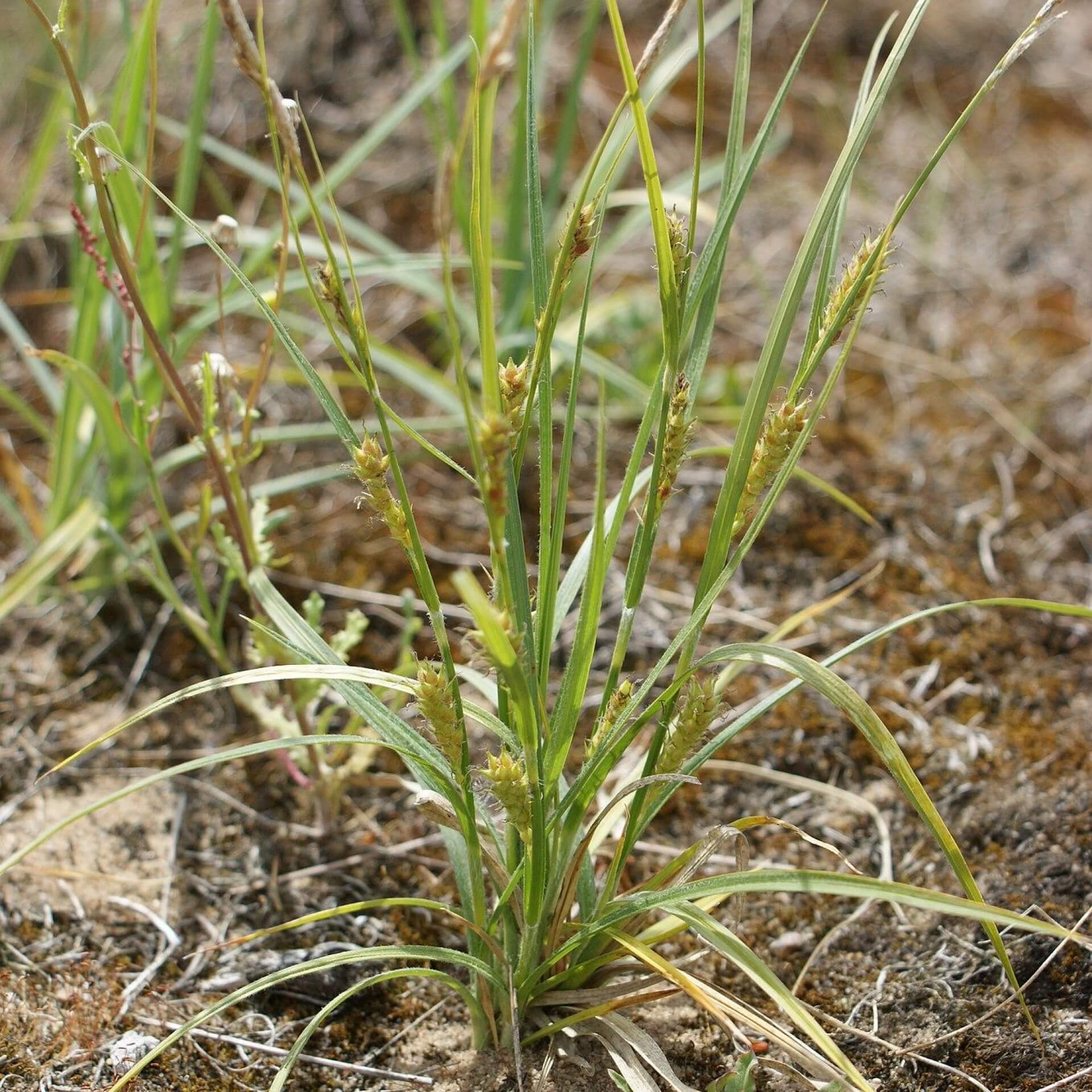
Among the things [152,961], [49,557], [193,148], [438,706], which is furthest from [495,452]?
[193,148]

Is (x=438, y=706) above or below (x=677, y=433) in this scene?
below

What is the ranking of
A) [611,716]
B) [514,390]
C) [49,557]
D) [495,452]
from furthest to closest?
[49,557] < [611,716] < [514,390] < [495,452]

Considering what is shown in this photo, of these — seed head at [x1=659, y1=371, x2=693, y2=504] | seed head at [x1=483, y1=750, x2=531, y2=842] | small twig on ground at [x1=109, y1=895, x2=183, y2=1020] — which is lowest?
small twig on ground at [x1=109, y1=895, x2=183, y2=1020]

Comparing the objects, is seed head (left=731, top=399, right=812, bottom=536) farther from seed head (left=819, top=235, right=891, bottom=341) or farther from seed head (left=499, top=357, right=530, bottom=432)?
seed head (left=499, top=357, right=530, bottom=432)

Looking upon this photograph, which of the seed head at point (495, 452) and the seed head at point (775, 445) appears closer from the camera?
the seed head at point (495, 452)

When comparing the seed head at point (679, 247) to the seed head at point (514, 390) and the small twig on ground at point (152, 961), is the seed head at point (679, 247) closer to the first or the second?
the seed head at point (514, 390)

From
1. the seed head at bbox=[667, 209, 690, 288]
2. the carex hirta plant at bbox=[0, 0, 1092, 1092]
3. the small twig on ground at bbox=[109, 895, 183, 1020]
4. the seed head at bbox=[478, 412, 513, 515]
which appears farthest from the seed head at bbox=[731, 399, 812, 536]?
the small twig on ground at bbox=[109, 895, 183, 1020]

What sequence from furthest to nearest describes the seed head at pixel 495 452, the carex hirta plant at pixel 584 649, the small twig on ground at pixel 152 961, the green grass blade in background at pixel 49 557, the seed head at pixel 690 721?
the green grass blade in background at pixel 49 557 → the small twig on ground at pixel 152 961 → the seed head at pixel 690 721 → the carex hirta plant at pixel 584 649 → the seed head at pixel 495 452

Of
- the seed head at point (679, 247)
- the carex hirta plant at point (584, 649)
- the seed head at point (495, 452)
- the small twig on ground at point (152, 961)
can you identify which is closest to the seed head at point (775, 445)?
the carex hirta plant at point (584, 649)

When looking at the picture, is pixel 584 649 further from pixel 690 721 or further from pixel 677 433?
pixel 677 433
